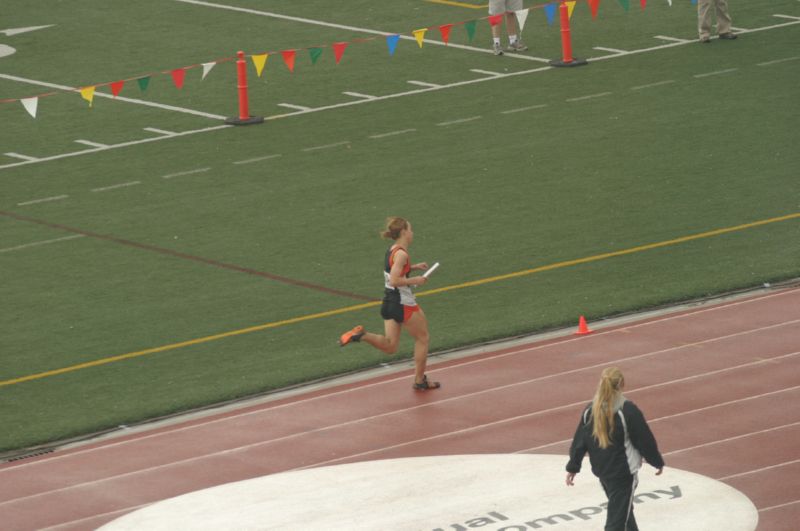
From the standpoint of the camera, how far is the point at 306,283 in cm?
2069

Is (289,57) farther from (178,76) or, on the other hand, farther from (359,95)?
(178,76)

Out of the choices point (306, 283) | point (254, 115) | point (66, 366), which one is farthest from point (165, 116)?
point (66, 366)

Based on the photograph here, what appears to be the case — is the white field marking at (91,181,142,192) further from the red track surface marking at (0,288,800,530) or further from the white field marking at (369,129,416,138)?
the red track surface marking at (0,288,800,530)

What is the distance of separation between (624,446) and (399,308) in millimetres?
5396

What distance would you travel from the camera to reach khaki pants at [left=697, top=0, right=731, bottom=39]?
31562 millimetres

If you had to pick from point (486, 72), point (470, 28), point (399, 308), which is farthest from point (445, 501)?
point (470, 28)

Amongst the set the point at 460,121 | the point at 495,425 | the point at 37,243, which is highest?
the point at 460,121

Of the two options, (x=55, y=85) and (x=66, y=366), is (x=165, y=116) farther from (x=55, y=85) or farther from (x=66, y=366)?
(x=66, y=366)

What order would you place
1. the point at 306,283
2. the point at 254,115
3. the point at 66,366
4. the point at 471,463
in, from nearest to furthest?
the point at 471,463
the point at 66,366
the point at 306,283
the point at 254,115

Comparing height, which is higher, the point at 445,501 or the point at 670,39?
the point at 670,39

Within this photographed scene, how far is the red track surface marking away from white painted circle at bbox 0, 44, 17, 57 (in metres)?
18.9

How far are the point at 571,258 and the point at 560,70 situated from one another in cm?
1014

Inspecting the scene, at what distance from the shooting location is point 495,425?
15883 mm

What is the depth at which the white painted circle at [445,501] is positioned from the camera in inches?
524
